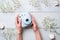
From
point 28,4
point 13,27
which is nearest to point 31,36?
point 13,27

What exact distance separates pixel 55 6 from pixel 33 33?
32 cm

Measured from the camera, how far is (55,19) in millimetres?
1377

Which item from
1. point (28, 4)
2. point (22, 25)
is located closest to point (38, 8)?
point (28, 4)

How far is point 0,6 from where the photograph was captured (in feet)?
4.50

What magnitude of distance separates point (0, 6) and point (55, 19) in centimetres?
51

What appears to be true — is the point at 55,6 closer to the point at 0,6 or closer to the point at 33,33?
the point at 33,33

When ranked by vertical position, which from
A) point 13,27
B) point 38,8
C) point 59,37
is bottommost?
point 59,37

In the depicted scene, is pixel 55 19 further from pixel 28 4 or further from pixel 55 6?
pixel 28 4

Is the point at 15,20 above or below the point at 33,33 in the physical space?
above

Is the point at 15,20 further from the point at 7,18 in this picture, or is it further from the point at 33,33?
the point at 33,33

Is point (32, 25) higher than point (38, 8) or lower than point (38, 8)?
lower

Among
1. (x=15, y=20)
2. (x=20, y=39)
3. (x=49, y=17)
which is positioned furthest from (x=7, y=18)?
(x=49, y=17)

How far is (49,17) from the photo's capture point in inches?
54.1

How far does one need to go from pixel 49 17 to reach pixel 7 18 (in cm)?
38
